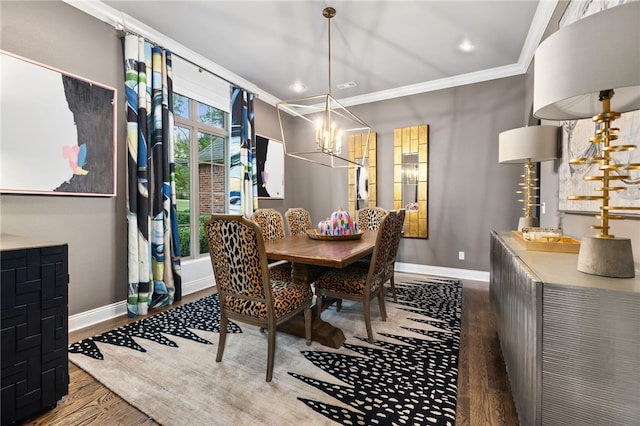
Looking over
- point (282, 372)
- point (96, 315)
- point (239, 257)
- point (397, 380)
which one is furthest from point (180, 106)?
point (397, 380)

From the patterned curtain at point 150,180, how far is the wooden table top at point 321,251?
130cm

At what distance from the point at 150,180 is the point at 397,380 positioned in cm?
277

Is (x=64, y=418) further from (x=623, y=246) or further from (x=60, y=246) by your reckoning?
(x=623, y=246)

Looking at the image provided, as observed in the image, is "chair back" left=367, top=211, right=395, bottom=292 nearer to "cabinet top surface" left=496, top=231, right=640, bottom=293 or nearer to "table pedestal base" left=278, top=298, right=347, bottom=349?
"table pedestal base" left=278, top=298, right=347, bottom=349

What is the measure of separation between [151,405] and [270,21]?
10.3ft

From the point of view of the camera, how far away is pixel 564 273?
1032 millimetres

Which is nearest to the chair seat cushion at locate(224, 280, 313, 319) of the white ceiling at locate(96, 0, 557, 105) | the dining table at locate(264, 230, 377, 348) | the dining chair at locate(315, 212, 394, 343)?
the dining table at locate(264, 230, 377, 348)

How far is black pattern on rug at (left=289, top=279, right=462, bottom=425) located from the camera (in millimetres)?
1479

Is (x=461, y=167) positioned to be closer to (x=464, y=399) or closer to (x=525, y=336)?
(x=464, y=399)

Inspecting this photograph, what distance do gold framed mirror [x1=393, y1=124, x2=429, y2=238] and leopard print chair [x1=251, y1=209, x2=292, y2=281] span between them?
210cm

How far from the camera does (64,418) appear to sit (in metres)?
1.47

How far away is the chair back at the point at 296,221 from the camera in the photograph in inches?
133

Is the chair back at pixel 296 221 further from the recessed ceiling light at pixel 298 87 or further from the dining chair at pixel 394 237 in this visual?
the recessed ceiling light at pixel 298 87

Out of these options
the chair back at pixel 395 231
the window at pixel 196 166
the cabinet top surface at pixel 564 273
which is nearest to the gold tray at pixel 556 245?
the cabinet top surface at pixel 564 273
